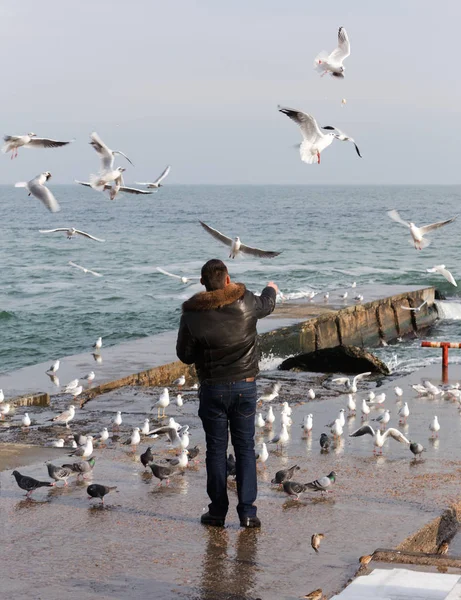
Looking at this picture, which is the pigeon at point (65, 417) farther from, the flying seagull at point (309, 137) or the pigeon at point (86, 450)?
the flying seagull at point (309, 137)

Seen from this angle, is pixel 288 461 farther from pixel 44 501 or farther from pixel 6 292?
pixel 6 292

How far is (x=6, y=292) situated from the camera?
116 ft

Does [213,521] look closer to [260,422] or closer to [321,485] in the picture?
[321,485]

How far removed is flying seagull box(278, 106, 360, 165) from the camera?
1074 cm

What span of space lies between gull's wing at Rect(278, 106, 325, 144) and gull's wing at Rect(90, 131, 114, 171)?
2.55m

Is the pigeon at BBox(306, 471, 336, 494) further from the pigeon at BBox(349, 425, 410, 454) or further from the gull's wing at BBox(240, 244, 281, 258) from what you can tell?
the gull's wing at BBox(240, 244, 281, 258)

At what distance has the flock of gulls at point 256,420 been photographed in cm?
714

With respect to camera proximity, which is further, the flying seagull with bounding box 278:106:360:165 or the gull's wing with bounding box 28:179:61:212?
the gull's wing with bounding box 28:179:61:212

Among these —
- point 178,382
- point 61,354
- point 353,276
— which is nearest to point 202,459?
point 178,382

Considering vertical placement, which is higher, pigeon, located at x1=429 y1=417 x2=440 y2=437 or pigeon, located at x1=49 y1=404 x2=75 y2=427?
pigeon, located at x1=429 y1=417 x2=440 y2=437

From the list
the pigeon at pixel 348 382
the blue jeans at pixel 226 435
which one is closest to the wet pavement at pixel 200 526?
the blue jeans at pixel 226 435

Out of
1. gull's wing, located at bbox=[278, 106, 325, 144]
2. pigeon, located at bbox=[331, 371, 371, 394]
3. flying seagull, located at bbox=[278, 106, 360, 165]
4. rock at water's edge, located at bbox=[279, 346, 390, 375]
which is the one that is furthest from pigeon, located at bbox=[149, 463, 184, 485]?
rock at water's edge, located at bbox=[279, 346, 390, 375]

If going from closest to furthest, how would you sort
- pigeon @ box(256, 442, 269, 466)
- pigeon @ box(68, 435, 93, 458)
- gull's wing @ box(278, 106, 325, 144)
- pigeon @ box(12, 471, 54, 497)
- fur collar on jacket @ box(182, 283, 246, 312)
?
fur collar on jacket @ box(182, 283, 246, 312), pigeon @ box(12, 471, 54, 497), pigeon @ box(68, 435, 93, 458), pigeon @ box(256, 442, 269, 466), gull's wing @ box(278, 106, 325, 144)

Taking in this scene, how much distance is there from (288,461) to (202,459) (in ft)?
2.26
